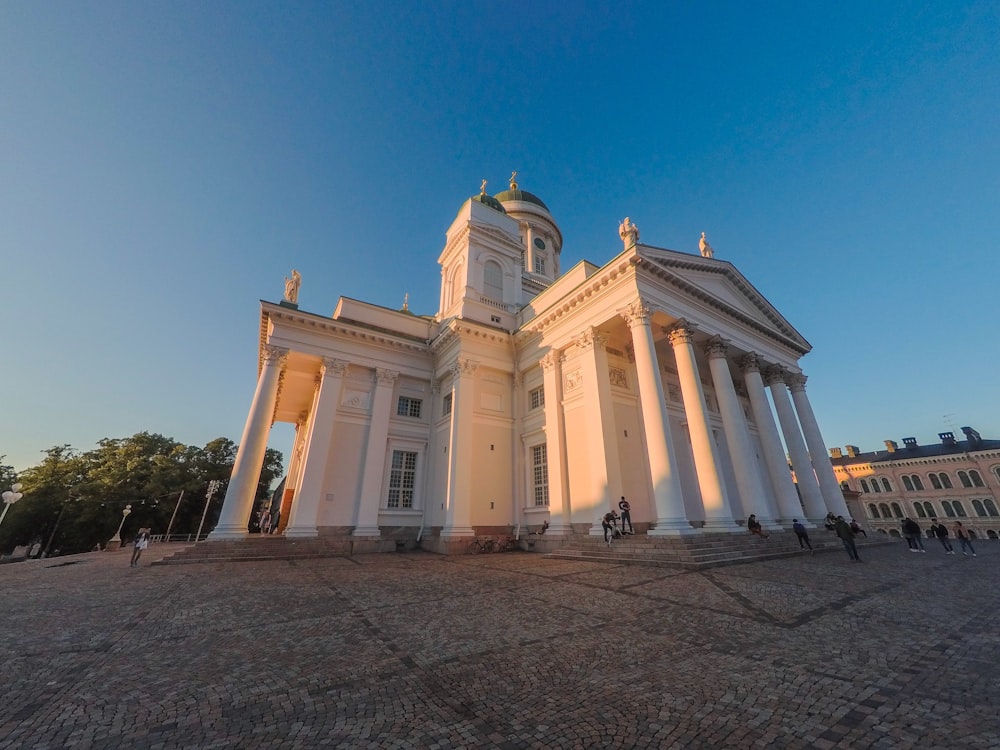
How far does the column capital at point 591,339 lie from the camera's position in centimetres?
1641

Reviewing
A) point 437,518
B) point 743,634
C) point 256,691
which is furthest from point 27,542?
point 743,634

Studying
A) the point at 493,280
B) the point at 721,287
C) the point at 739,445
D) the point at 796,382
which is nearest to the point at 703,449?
the point at 739,445

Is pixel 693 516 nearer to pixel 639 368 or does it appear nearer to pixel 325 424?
pixel 639 368

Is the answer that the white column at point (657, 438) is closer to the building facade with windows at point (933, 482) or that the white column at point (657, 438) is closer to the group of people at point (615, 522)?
the group of people at point (615, 522)

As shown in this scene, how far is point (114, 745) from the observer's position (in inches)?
102

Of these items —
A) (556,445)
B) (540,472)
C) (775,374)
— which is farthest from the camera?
(775,374)

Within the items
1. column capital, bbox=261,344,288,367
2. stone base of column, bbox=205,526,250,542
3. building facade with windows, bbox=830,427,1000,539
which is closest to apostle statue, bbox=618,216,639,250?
column capital, bbox=261,344,288,367

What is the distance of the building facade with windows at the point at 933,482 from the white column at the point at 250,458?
4996 cm

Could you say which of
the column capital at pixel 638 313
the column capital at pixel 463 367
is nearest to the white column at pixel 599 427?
the column capital at pixel 638 313

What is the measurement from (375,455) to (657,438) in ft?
41.5

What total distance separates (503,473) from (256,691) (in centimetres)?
1585

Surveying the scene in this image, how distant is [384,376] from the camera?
20141 mm

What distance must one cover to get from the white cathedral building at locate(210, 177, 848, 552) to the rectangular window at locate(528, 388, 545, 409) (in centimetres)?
9

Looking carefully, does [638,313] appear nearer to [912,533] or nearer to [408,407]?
[408,407]
